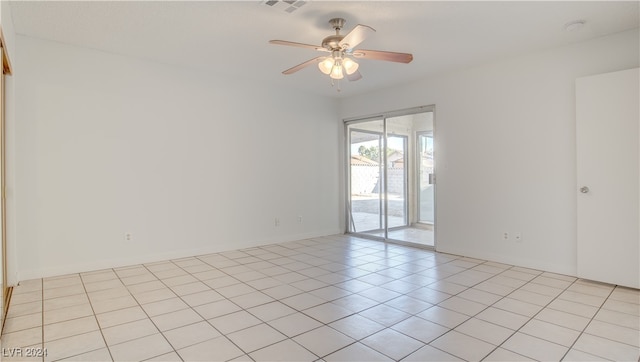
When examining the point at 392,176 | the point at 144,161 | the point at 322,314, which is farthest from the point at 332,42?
the point at 392,176

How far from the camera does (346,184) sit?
6.66 m

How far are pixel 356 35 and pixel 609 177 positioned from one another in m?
3.00

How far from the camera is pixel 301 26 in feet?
11.0

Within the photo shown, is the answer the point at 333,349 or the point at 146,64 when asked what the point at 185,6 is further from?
the point at 333,349

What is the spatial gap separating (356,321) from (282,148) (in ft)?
11.9

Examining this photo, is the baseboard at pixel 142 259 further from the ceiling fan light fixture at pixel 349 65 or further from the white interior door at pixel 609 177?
the white interior door at pixel 609 177

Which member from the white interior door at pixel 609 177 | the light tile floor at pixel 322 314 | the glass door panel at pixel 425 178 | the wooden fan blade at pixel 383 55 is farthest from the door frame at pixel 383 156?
the wooden fan blade at pixel 383 55

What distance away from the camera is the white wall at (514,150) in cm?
388

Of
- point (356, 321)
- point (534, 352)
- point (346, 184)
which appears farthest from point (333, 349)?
point (346, 184)

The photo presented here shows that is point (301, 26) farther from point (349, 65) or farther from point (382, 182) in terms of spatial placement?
point (382, 182)

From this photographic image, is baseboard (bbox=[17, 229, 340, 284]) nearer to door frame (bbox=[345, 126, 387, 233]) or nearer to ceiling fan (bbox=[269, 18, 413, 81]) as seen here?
door frame (bbox=[345, 126, 387, 233])

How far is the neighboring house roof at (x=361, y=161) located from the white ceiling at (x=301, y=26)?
2.22m

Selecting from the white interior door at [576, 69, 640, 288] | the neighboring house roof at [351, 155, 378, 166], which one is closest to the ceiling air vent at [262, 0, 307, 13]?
the white interior door at [576, 69, 640, 288]

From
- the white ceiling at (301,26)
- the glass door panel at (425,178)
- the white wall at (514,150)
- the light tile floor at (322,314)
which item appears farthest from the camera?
the glass door panel at (425,178)
